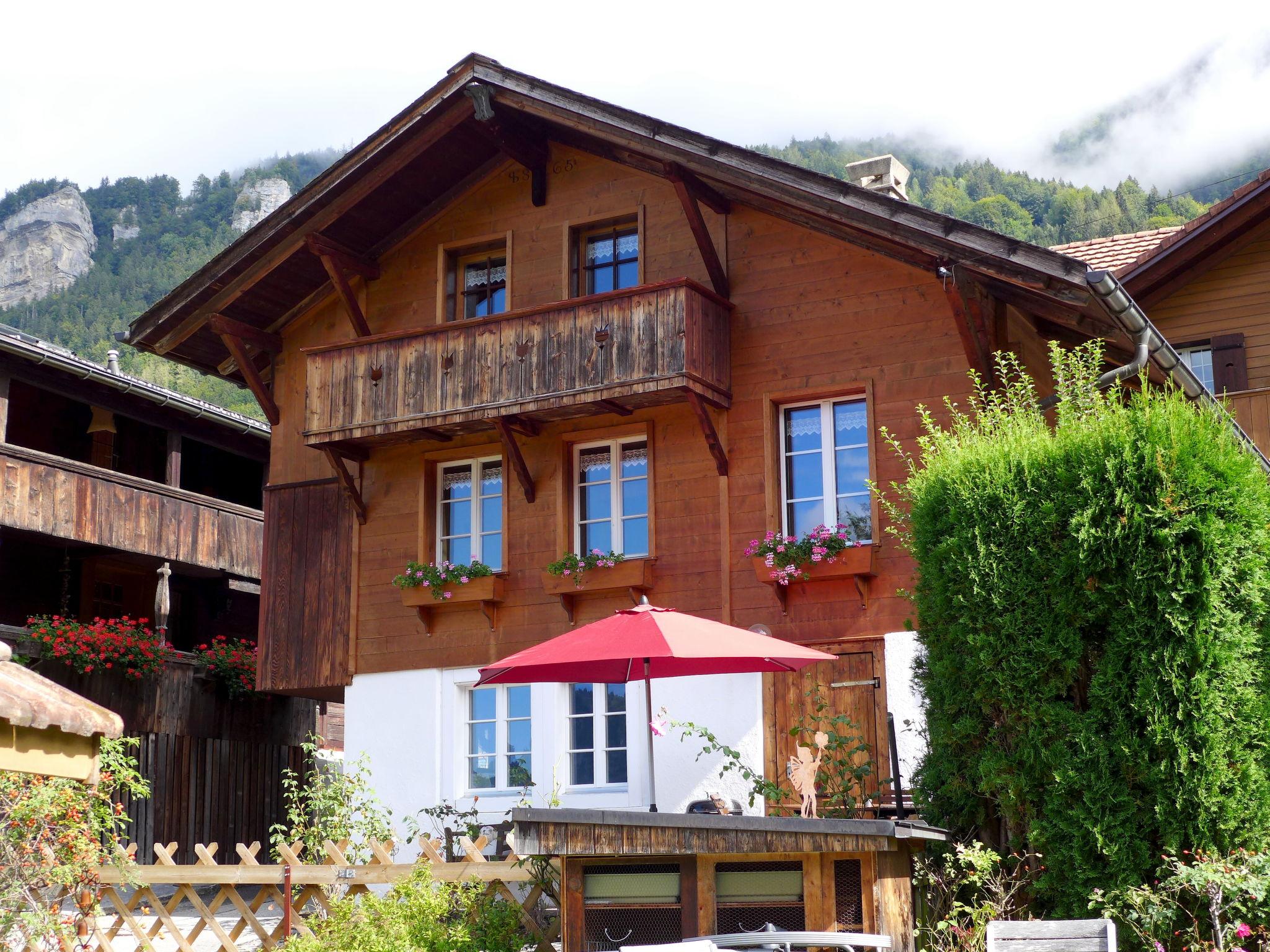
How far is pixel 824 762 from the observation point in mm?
13758

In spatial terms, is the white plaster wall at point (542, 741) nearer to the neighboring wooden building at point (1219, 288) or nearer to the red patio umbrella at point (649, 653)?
the red patio umbrella at point (649, 653)

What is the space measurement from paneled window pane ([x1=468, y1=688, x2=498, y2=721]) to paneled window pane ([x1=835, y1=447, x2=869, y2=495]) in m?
4.42

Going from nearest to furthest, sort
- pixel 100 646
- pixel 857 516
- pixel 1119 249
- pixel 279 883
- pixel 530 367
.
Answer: pixel 279 883, pixel 857 516, pixel 530 367, pixel 1119 249, pixel 100 646

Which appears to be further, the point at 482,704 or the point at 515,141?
the point at 515,141

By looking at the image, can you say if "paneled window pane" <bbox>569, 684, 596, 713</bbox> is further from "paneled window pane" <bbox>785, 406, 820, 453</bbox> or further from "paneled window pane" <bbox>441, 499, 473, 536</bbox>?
"paneled window pane" <bbox>785, 406, 820, 453</bbox>

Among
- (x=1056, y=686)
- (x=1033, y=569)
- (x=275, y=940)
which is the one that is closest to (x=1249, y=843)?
(x=1056, y=686)

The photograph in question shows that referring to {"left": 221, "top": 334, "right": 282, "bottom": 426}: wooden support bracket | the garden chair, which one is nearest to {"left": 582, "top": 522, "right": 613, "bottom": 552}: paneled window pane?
{"left": 221, "top": 334, "right": 282, "bottom": 426}: wooden support bracket

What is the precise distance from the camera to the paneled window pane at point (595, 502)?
55.3 ft

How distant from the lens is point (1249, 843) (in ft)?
30.7

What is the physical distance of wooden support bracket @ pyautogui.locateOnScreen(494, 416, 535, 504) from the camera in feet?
54.2

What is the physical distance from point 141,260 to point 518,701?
6384 cm

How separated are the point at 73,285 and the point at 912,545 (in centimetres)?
7051

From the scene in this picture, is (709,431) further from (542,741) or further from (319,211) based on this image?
(319,211)

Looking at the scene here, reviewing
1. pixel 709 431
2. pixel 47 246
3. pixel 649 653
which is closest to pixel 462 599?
pixel 709 431
